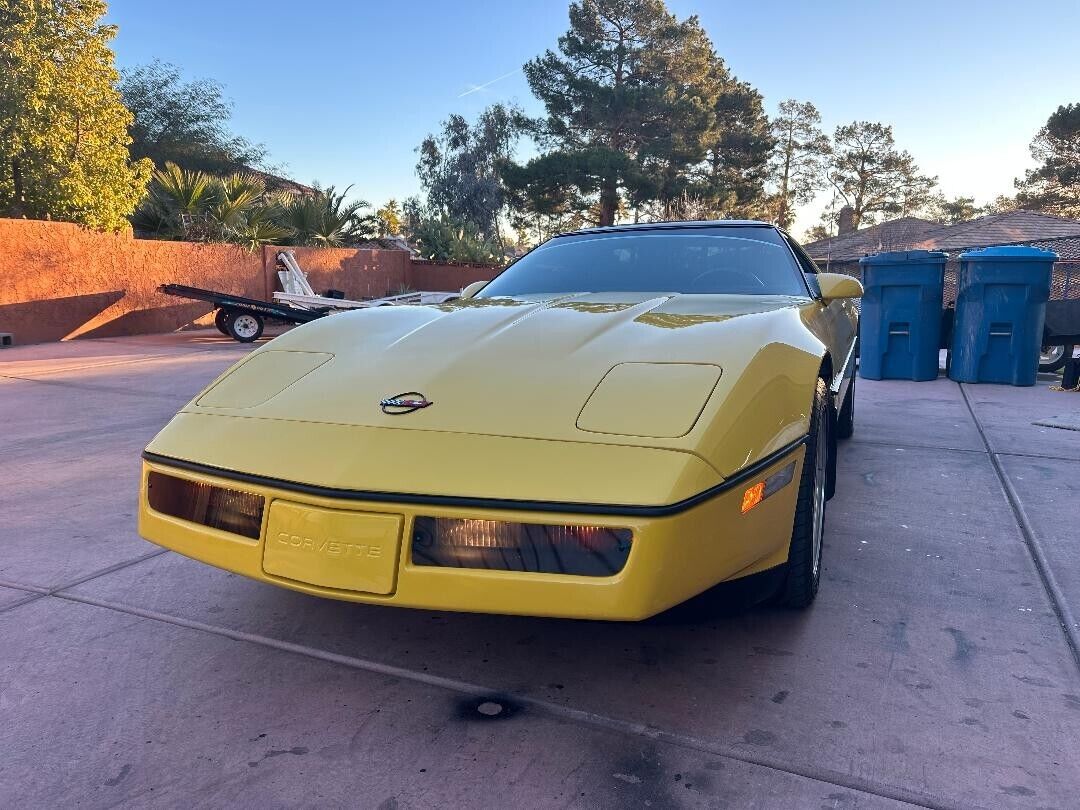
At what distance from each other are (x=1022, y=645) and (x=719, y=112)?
3514 centimetres

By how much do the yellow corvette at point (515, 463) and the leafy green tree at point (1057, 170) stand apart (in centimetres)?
4360

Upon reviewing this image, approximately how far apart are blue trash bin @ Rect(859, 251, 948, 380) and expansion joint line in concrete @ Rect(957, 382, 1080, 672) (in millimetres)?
3866

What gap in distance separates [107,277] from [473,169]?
2274 centimetres

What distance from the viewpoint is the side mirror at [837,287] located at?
9.73ft

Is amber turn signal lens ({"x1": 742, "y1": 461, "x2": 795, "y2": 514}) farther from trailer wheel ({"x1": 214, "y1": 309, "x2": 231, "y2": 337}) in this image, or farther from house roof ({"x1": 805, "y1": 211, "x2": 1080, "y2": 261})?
house roof ({"x1": 805, "y1": 211, "x2": 1080, "y2": 261})

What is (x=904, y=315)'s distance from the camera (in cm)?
802

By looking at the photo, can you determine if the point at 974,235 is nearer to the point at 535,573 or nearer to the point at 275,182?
the point at 275,182

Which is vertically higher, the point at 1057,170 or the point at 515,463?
the point at 1057,170

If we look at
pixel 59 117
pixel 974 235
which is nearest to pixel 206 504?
pixel 59 117

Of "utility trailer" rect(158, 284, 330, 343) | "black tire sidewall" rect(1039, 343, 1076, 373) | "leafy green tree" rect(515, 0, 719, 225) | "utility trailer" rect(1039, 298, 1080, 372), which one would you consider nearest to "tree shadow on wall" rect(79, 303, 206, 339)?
"utility trailer" rect(158, 284, 330, 343)

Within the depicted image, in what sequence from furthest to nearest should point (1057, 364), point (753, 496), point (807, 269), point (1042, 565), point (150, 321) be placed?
1. point (150, 321)
2. point (1057, 364)
3. point (807, 269)
4. point (1042, 565)
5. point (753, 496)

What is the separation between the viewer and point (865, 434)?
16.9ft

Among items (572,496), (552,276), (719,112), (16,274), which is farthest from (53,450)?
(719,112)

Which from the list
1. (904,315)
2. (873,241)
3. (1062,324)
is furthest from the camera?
(873,241)
